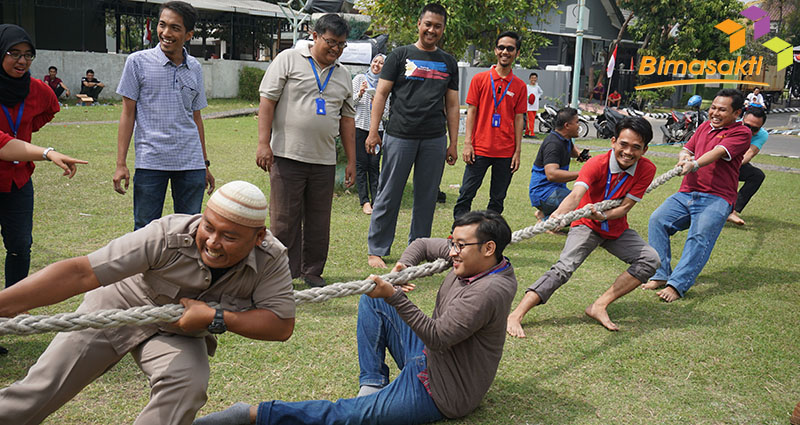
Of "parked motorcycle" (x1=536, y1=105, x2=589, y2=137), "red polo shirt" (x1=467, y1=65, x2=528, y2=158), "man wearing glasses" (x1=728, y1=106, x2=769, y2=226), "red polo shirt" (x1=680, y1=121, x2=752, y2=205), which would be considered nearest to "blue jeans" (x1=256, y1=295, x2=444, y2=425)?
"red polo shirt" (x1=467, y1=65, x2=528, y2=158)

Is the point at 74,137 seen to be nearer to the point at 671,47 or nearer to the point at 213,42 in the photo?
the point at 213,42

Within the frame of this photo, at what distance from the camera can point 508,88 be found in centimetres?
693

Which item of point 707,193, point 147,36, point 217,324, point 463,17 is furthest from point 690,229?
point 147,36

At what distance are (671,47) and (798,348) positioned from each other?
3162 centimetres

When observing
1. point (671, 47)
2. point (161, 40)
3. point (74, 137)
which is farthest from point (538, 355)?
point (671, 47)

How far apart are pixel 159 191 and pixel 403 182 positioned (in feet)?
7.05

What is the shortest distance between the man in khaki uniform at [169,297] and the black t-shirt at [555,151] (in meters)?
4.81

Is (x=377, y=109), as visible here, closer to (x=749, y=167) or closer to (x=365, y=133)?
(x=365, y=133)

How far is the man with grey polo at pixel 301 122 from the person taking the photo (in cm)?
510

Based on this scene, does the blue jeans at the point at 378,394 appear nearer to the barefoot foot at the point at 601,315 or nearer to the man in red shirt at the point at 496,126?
the barefoot foot at the point at 601,315

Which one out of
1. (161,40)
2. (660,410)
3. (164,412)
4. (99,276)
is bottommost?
(660,410)

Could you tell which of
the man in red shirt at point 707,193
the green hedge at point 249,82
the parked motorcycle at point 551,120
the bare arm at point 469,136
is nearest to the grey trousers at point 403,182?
the bare arm at point 469,136

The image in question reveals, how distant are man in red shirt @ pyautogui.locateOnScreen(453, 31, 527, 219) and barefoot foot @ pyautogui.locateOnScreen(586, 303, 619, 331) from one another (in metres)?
2.06

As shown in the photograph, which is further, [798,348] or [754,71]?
[754,71]
